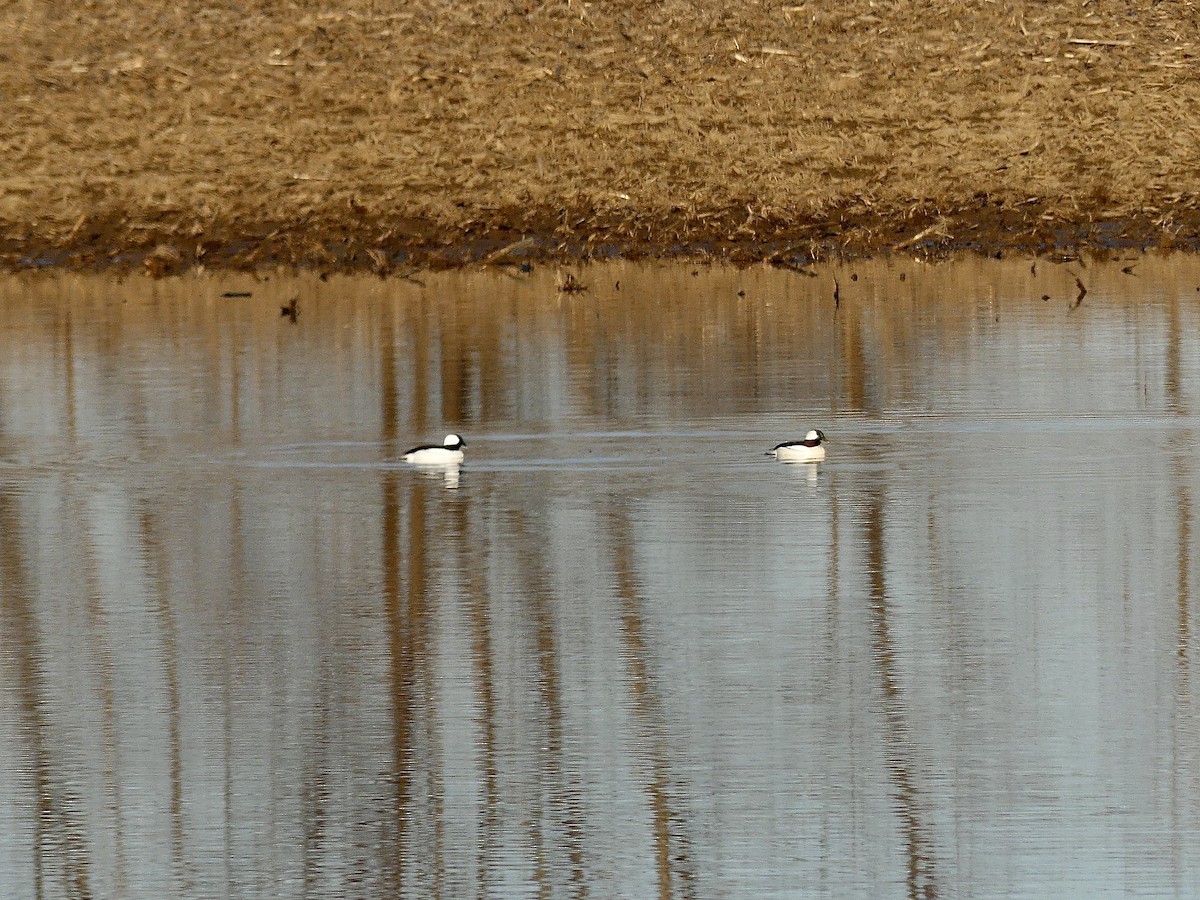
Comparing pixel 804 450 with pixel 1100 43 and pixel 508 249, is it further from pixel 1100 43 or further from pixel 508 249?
pixel 1100 43

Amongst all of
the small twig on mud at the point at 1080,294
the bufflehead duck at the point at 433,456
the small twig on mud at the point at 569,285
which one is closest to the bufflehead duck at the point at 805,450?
the bufflehead duck at the point at 433,456

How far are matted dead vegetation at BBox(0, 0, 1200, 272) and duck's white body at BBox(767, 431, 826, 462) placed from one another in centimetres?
1611

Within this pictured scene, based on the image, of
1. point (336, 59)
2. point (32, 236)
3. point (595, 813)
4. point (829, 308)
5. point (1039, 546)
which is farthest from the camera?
point (336, 59)

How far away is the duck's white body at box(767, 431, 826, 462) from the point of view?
18797 millimetres

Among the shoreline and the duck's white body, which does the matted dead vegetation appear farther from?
the duck's white body

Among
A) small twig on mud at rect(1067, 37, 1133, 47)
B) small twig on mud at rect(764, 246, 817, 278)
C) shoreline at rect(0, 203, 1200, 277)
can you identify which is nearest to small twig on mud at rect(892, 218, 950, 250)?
shoreline at rect(0, 203, 1200, 277)

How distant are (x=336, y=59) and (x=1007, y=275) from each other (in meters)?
14.9

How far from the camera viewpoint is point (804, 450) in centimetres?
1880

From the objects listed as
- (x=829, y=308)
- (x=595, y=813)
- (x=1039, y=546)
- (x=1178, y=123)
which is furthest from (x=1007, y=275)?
(x=595, y=813)

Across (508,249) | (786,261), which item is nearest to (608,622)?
(786,261)

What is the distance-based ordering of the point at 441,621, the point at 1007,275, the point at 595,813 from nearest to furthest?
the point at 595,813 < the point at 441,621 < the point at 1007,275

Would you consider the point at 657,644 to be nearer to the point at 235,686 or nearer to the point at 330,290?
the point at 235,686

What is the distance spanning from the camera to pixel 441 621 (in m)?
13.6

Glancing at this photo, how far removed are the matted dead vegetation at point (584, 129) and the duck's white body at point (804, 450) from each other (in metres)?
16.1
